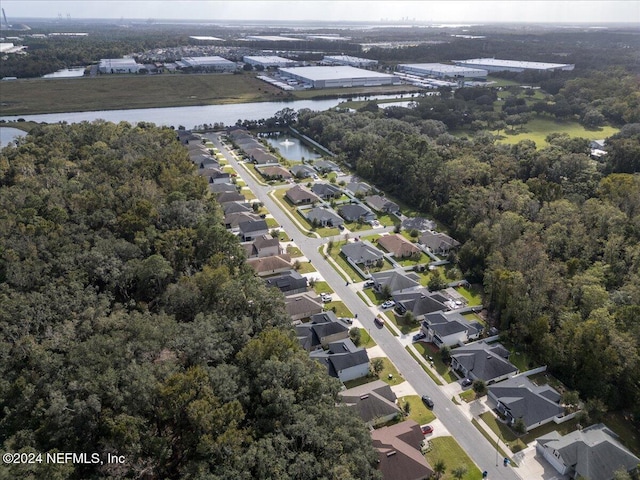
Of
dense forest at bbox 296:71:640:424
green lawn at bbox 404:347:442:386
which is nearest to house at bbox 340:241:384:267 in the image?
dense forest at bbox 296:71:640:424

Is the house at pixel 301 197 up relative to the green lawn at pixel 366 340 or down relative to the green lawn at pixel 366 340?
up

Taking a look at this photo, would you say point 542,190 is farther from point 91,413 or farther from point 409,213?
point 91,413

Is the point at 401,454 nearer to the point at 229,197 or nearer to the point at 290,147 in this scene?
the point at 229,197

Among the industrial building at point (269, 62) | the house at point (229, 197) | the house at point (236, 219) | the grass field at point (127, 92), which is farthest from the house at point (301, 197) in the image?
the industrial building at point (269, 62)

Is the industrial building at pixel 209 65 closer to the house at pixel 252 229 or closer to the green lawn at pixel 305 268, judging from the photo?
the house at pixel 252 229

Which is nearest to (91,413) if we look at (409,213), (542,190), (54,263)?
(54,263)

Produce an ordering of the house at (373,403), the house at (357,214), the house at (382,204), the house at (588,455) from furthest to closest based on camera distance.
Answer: the house at (382,204) < the house at (357,214) < the house at (373,403) < the house at (588,455)
